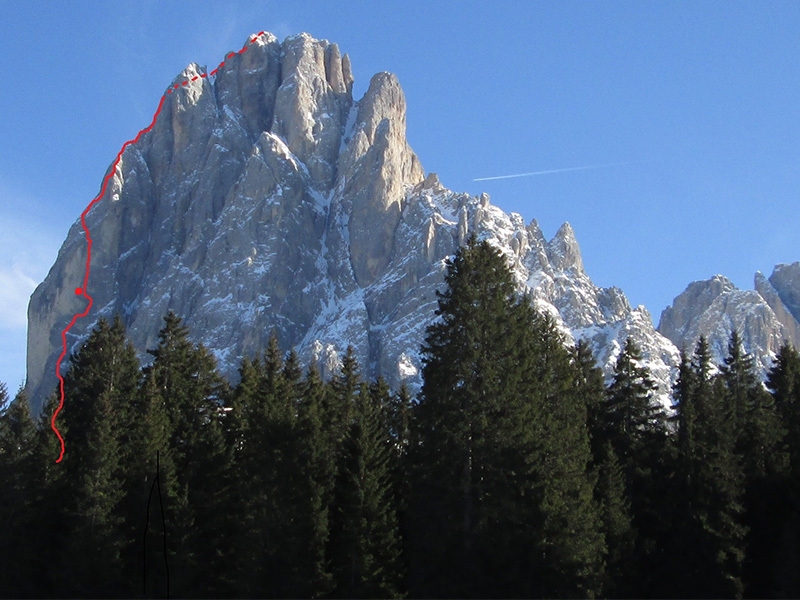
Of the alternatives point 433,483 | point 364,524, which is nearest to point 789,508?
point 433,483

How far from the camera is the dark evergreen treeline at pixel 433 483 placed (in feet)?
129

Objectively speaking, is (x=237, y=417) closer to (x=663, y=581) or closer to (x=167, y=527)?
(x=167, y=527)

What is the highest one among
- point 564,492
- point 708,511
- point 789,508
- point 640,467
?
point 640,467

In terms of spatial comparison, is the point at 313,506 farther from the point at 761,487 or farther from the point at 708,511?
the point at 761,487

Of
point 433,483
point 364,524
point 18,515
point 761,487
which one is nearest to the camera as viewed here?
point 433,483

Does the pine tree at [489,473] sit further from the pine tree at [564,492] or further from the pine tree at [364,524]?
the pine tree at [364,524]

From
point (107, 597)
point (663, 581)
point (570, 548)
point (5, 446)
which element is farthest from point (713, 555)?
point (5, 446)

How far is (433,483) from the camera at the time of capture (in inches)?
1565

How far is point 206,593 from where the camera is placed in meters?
50.5

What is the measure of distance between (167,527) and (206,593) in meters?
3.91

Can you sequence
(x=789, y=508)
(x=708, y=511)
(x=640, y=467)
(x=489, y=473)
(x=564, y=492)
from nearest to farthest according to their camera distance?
1. (x=489, y=473)
2. (x=564, y=492)
3. (x=708, y=511)
4. (x=789, y=508)
5. (x=640, y=467)

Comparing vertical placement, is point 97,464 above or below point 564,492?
above

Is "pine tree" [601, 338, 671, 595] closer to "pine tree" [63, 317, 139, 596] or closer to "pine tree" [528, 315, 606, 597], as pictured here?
"pine tree" [528, 315, 606, 597]

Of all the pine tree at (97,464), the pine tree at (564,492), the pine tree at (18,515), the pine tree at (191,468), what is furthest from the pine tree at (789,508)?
the pine tree at (18,515)
